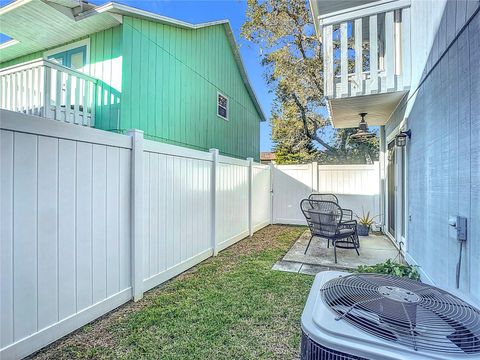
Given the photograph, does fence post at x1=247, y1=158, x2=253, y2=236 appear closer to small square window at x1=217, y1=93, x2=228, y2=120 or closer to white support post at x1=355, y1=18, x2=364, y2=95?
small square window at x1=217, y1=93, x2=228, y2=120

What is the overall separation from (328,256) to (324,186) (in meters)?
3.36

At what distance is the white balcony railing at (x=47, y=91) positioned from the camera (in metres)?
4.67

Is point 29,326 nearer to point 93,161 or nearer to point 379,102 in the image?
point 93,161

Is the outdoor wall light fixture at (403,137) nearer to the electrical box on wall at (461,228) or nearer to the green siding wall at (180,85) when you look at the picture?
the electrical box on wall at (461,228)

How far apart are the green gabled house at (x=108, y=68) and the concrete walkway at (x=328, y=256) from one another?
12.0 feet

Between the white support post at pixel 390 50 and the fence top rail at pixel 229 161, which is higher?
the white support post at pixel 390 50

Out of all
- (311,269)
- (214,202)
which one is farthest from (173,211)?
(311,269)

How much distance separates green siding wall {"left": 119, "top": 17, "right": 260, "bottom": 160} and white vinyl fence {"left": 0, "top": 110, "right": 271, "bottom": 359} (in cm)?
233

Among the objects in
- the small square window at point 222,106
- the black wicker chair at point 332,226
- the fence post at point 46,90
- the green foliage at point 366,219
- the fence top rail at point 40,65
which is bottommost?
the green foliage at point 366,219

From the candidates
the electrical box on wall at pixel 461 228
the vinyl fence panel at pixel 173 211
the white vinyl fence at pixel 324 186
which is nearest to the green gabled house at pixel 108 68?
the vinyl fence panel at pixel 173 211

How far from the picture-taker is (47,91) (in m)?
4.66

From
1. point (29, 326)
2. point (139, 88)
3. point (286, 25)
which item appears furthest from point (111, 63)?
point (286, 25)

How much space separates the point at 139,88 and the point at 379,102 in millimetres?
4451

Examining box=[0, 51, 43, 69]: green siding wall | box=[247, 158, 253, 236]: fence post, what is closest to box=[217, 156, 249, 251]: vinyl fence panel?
box=[247, 158, 253, 236]: fence post
